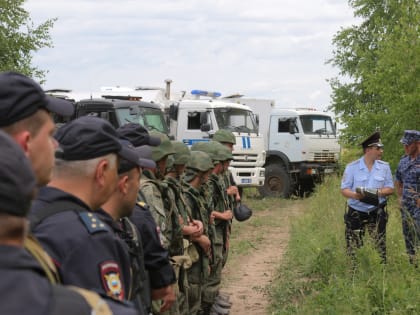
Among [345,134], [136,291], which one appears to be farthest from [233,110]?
[136,291]

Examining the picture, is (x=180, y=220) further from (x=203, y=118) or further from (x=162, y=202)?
(x=203, y=118)

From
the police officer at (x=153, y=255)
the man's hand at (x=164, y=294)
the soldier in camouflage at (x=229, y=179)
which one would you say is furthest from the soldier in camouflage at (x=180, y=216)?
the soldier in camouflage at (x=229, y=179)

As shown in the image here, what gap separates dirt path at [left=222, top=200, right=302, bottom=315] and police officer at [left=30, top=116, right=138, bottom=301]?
5439 millimetres

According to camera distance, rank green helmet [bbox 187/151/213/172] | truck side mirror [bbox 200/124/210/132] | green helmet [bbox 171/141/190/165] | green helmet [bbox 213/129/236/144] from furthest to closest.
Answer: truck side mirror [bbox 200/124/210/132] → green helmet [bbox 213/129/236/144] → green helmet [bbox 187/151/213/172] → green helmet [bbox 171/141/190/165]

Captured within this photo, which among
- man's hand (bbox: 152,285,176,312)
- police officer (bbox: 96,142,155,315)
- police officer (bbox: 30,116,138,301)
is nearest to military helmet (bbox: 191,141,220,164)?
man's hand (bbox: 152,285,176,312)

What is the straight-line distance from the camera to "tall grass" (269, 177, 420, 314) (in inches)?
244

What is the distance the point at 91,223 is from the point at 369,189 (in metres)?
5.83

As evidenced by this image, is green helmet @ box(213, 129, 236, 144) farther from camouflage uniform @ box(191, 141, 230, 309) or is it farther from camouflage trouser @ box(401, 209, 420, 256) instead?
camouflage trouser @ box(401, 209, 420, 256)

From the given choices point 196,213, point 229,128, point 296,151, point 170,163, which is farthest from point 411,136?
point 296,151

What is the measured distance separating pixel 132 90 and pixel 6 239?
18.9 m

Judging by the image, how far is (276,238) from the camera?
13523mm

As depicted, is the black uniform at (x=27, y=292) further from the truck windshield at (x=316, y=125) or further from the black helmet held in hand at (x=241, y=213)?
the truck windshield at (x=316, y=125)

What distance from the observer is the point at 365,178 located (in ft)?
25.9

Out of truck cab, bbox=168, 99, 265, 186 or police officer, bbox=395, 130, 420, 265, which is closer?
police officer, bbox=395, 130, 420, 265
